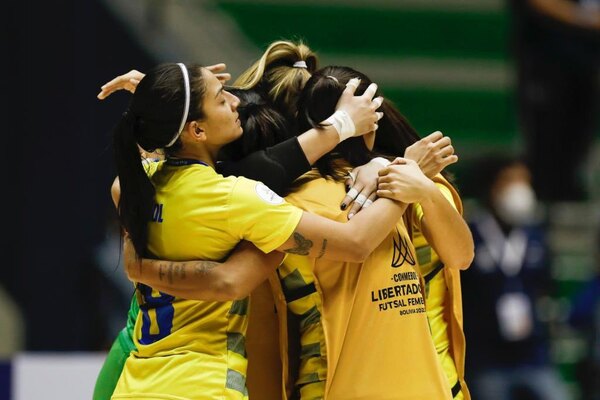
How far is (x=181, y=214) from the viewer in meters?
3.22

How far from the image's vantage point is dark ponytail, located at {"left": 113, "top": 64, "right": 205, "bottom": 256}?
323 centimetres

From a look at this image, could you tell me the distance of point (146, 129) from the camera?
10.7ft

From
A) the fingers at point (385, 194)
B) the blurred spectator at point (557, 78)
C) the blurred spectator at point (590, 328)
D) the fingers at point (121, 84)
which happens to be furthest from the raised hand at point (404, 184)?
the blurred spectator at point (557, 78)

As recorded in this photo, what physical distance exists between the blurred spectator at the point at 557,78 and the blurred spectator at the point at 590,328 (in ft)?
4.98

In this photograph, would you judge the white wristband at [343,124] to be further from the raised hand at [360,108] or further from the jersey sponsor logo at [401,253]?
the jersey sponsor logo at [401,253]

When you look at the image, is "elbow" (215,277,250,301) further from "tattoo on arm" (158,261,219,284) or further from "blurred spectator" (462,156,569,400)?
"blurred spectator" (462,156,569,400)

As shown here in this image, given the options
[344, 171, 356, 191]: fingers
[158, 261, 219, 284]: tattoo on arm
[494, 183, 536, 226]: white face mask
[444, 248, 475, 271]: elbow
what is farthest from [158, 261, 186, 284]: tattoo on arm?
[494, 183, 536, 226]: white face mask

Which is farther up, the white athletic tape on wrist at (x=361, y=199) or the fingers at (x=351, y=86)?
the fingers at (x=351, y=86)

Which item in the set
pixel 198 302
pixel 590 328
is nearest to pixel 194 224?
pixel 198 302

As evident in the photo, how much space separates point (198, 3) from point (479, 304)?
3514 mm

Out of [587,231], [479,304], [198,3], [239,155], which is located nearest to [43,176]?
[198,3]

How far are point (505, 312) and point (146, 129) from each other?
4.33 meters

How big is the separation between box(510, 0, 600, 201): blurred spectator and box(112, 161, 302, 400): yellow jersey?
6659mm

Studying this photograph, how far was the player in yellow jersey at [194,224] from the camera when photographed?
125 inches
